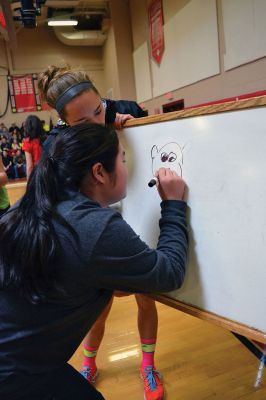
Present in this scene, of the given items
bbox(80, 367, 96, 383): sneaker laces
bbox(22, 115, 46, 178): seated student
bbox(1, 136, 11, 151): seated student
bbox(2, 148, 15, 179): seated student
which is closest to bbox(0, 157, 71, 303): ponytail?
bbox(80, 367, 96, 383): sneaker laces

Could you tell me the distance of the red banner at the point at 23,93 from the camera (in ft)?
23.8

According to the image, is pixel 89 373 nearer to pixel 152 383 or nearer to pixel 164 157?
pixel 152 383

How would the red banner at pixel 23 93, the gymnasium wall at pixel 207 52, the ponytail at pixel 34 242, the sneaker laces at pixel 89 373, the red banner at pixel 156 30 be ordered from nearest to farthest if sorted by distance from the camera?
the ponytail at pixel 34 242
the sneaker laces at pixel 89 373
the gymnasium wall at pixel 207 52
the red banner at pixel 156 30
the red banner at pixel 23 93

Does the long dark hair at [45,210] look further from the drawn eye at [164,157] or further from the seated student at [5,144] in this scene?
the seated student at [5,144]

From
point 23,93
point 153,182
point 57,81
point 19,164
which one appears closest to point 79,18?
point 23,93

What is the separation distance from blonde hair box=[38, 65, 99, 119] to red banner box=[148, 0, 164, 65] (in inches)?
143

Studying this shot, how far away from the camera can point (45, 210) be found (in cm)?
73

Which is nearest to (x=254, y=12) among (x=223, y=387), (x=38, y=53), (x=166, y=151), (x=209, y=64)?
(x=209, y=64)

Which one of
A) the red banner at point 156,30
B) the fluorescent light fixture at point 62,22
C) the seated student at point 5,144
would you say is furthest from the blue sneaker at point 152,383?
the fluorescent light fixture at point 62,22

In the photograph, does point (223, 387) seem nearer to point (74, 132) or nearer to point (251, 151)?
point (251, 151)

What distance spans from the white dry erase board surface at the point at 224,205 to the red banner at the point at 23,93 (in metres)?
6.94

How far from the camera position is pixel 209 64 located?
344 centimetres

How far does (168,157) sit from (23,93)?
23.3 ft

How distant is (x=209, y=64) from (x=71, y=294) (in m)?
3.25
